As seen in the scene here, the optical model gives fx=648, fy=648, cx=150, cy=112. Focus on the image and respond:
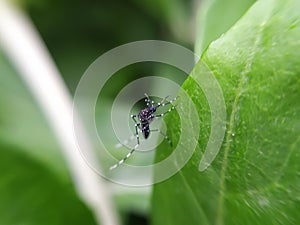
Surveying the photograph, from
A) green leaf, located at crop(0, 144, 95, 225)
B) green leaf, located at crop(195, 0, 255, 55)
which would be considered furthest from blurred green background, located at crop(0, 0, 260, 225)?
green leaf, located at crop(195, 0, 255, 55)

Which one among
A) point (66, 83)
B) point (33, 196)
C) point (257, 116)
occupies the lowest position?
point (257, 116)

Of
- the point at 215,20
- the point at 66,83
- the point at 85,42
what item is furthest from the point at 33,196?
the point at 85,42

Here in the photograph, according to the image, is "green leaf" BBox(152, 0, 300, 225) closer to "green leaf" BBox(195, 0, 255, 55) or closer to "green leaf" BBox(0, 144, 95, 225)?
"green leaf" BBox(195, 0, 255, 55)

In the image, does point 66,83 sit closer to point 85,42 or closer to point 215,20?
point 85,42

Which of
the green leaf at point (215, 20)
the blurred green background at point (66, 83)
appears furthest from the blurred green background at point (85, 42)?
the green leaf at point (215, 20)

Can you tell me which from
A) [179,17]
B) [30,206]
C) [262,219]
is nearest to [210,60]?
[262,219]

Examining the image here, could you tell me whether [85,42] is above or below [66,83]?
above
